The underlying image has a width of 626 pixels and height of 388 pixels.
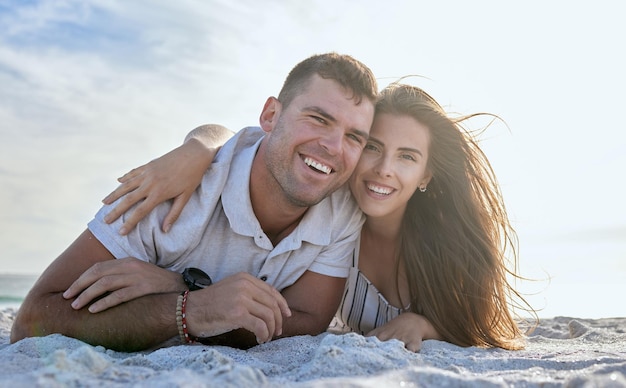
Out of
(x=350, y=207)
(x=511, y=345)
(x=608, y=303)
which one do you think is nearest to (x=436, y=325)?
(x=511, y=345)

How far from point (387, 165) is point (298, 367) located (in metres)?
1.66

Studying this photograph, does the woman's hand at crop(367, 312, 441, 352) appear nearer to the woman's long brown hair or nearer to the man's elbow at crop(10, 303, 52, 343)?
the woman's long brown hair

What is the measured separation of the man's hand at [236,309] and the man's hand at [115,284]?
0.80 ft

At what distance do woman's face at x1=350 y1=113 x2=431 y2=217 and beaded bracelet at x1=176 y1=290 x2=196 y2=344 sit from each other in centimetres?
129

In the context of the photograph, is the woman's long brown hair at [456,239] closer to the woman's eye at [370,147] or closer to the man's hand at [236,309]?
the woman's eye at [370,147]

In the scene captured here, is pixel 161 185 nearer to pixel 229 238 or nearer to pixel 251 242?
pixel 229 238

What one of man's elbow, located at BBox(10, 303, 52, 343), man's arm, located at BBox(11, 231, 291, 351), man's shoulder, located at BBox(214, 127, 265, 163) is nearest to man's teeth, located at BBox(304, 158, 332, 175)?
man's shoulder, located at BBox(214, 127, 265, 163)

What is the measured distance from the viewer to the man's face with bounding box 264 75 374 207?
338 cm

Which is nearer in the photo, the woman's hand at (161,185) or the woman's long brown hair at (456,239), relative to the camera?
the woman's hand at (161,185)

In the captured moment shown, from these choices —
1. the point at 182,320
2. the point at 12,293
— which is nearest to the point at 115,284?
the point at 182,320

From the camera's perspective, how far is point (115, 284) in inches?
114

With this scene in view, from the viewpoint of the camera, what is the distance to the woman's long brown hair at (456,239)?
3.75 metres

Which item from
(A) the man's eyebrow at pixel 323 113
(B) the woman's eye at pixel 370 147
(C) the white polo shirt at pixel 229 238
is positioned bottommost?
(C) the white polo shirt at pixel 229 238

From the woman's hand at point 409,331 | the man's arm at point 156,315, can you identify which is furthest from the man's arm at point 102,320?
the woman's hand at point 409,331
